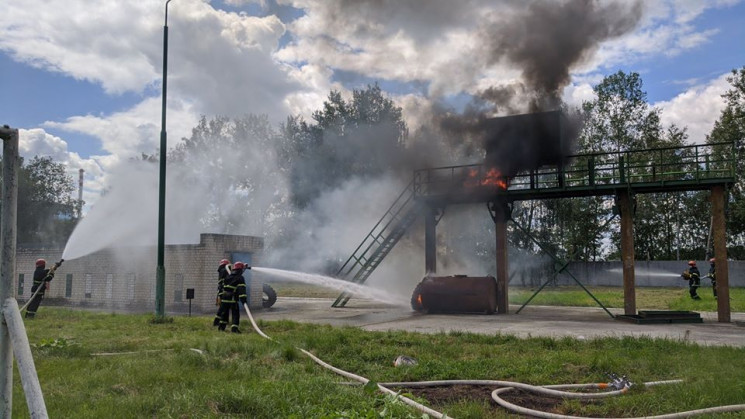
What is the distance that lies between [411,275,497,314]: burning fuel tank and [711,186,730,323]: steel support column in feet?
21.1

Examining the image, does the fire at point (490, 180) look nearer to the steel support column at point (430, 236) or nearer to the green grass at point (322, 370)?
the steel support column at point (430, 236)

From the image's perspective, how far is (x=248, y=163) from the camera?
156 feet

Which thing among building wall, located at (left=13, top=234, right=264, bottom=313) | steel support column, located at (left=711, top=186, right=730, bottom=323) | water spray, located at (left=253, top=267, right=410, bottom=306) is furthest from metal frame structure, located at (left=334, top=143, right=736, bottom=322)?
building wall, located at (left=13, top=234, right=264, bottom=313)

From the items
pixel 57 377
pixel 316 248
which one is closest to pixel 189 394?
pixel 57 377

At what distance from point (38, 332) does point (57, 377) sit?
→ 19.8 feet

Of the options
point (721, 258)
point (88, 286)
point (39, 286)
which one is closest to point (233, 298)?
point (39, 286)

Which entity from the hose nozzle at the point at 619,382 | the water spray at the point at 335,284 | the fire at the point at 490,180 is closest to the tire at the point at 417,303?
the water spray at the point at 335,284

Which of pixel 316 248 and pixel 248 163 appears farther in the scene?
pixel 248 163

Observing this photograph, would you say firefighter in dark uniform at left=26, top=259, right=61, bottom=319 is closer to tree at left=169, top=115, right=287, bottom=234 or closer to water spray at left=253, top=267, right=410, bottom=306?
water spray at left=253, top=267, right=410, bottom=306

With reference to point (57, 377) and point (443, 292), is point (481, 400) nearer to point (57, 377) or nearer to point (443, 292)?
point (57, 377)

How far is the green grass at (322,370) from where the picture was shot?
19.0ft

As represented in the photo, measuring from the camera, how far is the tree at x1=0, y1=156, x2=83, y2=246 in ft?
172

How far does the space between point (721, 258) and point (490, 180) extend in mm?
7171

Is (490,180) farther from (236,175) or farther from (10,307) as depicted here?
(236,175)
